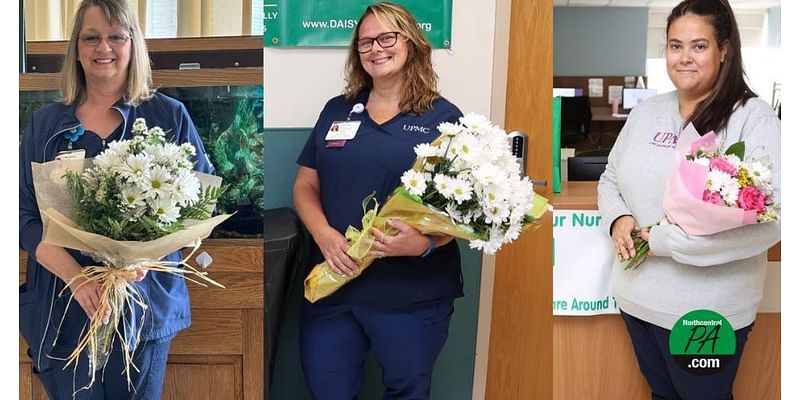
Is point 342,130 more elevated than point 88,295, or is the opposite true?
point 342,130

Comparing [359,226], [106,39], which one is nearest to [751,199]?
[359,226]

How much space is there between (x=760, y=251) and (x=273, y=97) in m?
1.48

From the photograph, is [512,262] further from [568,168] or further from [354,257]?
[354,257]

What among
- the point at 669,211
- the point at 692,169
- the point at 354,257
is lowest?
the point at 354,257

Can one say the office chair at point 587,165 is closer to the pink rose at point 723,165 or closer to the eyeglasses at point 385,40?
the pink rose at point 723,165

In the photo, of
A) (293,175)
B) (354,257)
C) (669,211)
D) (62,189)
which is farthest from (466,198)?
(62,189)

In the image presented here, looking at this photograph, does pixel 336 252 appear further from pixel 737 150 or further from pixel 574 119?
pixel 737 150

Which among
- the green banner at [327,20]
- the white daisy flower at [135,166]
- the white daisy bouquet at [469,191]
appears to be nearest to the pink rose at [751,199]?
the white daisy bouquet at [469,191]

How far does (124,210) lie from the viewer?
163cm

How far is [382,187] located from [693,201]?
82cm

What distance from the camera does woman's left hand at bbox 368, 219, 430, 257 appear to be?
189 centimetres

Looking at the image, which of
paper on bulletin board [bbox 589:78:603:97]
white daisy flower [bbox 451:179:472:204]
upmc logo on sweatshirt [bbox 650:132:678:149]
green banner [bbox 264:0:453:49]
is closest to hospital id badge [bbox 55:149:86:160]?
green banner [bbox 264:0:453:49]

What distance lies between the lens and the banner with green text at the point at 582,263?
208cm
